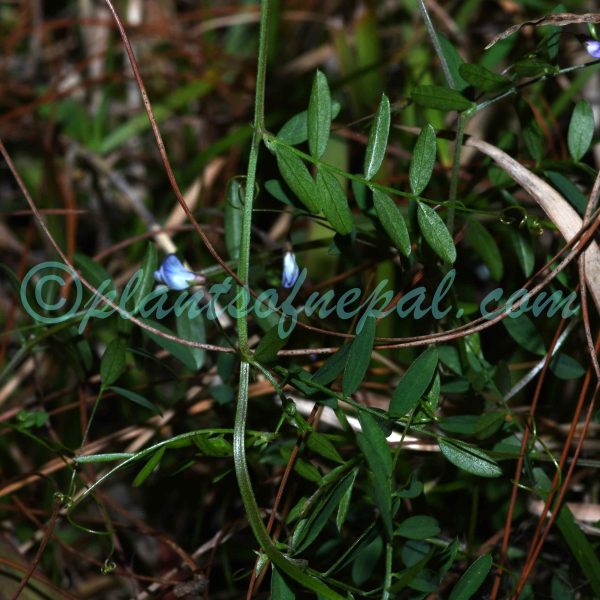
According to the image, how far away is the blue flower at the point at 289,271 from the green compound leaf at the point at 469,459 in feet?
0.89

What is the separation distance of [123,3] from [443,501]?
1.30 m

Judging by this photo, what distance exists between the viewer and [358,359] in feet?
2.38

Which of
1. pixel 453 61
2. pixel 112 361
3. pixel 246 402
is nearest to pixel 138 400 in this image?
pixel 112 361

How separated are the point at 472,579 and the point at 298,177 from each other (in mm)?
412

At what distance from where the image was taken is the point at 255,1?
1.74 metres

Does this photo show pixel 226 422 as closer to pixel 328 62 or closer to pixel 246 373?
pixel 246 373

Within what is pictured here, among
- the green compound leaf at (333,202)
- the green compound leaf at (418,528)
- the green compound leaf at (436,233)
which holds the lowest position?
the green compound leaf at (418,528)

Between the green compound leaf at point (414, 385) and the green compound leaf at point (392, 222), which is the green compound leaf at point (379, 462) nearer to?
the green compound leaf at point (414, 385)

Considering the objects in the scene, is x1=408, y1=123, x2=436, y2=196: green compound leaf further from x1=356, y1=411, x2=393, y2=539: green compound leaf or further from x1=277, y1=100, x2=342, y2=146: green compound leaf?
x1=356, y1=411, x2=393, y2=539: green compound leaf

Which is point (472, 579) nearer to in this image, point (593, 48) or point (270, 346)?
point (270, 346)

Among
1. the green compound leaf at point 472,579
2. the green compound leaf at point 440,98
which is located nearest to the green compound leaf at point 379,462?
the green compound leaf at point 472,579

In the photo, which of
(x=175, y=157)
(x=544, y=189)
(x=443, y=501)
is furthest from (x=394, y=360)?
(x=175, y=157)

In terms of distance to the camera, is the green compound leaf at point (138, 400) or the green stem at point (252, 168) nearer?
the green stem at point (252, 168)

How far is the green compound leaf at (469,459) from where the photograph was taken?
0.74m
